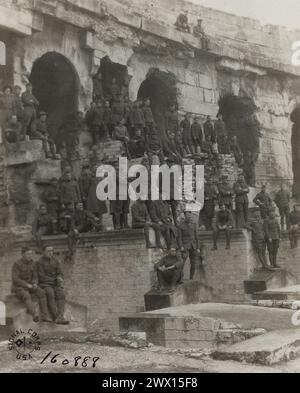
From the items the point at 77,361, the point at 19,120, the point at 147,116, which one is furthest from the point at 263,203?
the point at 77,361

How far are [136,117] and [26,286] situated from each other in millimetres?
8597

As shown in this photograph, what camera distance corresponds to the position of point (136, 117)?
17.5 m

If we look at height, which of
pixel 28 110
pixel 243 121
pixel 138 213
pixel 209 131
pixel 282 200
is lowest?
pixel 138 213

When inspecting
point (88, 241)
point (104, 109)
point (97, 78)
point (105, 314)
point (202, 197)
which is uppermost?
point (97, 78)

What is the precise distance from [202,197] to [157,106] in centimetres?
684

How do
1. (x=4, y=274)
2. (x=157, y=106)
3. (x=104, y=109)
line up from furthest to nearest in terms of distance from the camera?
(x=157, y=106) → (x=104, y=109) → (x=4, y=274)

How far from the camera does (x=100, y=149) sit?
54.2ft

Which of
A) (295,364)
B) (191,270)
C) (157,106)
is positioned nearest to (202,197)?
(191,270)

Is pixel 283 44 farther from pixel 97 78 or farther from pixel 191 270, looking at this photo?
pixel 191 270

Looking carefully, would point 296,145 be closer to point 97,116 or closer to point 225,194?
point 225,194

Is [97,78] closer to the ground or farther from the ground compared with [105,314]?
farther from the ground

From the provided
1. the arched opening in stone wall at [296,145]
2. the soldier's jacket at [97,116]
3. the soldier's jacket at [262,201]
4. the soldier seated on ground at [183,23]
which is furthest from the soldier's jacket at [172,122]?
the arched opening in stone wall at [296,145]

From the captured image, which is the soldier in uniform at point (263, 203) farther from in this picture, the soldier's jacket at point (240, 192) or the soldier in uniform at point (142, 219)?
the soldier in uniform at point (142, 219)

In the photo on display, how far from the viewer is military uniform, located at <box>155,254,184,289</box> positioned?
40.4 ft
